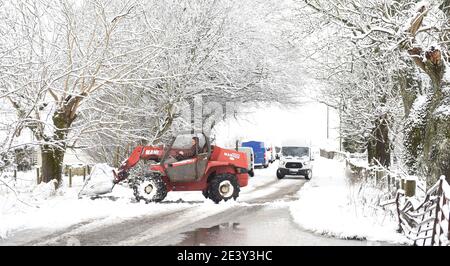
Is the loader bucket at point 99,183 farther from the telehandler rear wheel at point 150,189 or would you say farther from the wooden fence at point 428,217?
the wooden fence at point 428,217

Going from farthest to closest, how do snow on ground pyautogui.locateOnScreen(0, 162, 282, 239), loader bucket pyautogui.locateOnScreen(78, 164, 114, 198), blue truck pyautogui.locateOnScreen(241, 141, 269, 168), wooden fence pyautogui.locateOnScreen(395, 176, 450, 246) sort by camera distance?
blue truck pyautogui.locateOnScreen(241, 141, 269, 168) → loader bucket pyautogui.locateOnScreen(78, 164, 114, 198) → snow on ground pyautogui.locateOnScreen(0, 162, 282, 239) → wooden fence pyautogui.locateOnScreen(395, 176, 450, 246)

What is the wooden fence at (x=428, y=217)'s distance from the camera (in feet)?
24.3

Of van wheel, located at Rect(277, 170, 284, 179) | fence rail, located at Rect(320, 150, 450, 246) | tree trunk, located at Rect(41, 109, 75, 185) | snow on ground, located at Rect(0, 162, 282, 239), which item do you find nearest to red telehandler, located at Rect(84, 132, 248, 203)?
snow on ground, located at Rect(0, 162, 282, 239)

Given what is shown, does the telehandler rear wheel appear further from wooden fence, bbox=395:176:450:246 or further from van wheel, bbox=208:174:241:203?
A: wooden fence, bbox=395:176:450:246

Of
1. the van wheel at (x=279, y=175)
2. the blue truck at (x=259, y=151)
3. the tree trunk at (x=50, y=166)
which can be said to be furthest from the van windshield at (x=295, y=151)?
the tree trunk at (x=50, y=166)

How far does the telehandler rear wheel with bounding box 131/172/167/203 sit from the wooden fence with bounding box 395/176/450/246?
6.71 metres

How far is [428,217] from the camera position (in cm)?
865

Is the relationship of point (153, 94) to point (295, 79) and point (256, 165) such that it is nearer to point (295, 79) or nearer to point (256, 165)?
point (295, 79)

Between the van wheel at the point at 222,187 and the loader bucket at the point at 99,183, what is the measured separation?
114 inches

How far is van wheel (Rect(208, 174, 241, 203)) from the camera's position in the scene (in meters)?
14.7

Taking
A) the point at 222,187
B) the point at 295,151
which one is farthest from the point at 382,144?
the point at 222,187

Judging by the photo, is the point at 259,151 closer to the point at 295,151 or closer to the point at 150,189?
the point at 295,151

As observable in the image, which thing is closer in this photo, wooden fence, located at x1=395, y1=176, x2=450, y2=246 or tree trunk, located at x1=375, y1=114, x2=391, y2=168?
wooden fence, located at x1=395, y1=176, x2=450, y2=246
